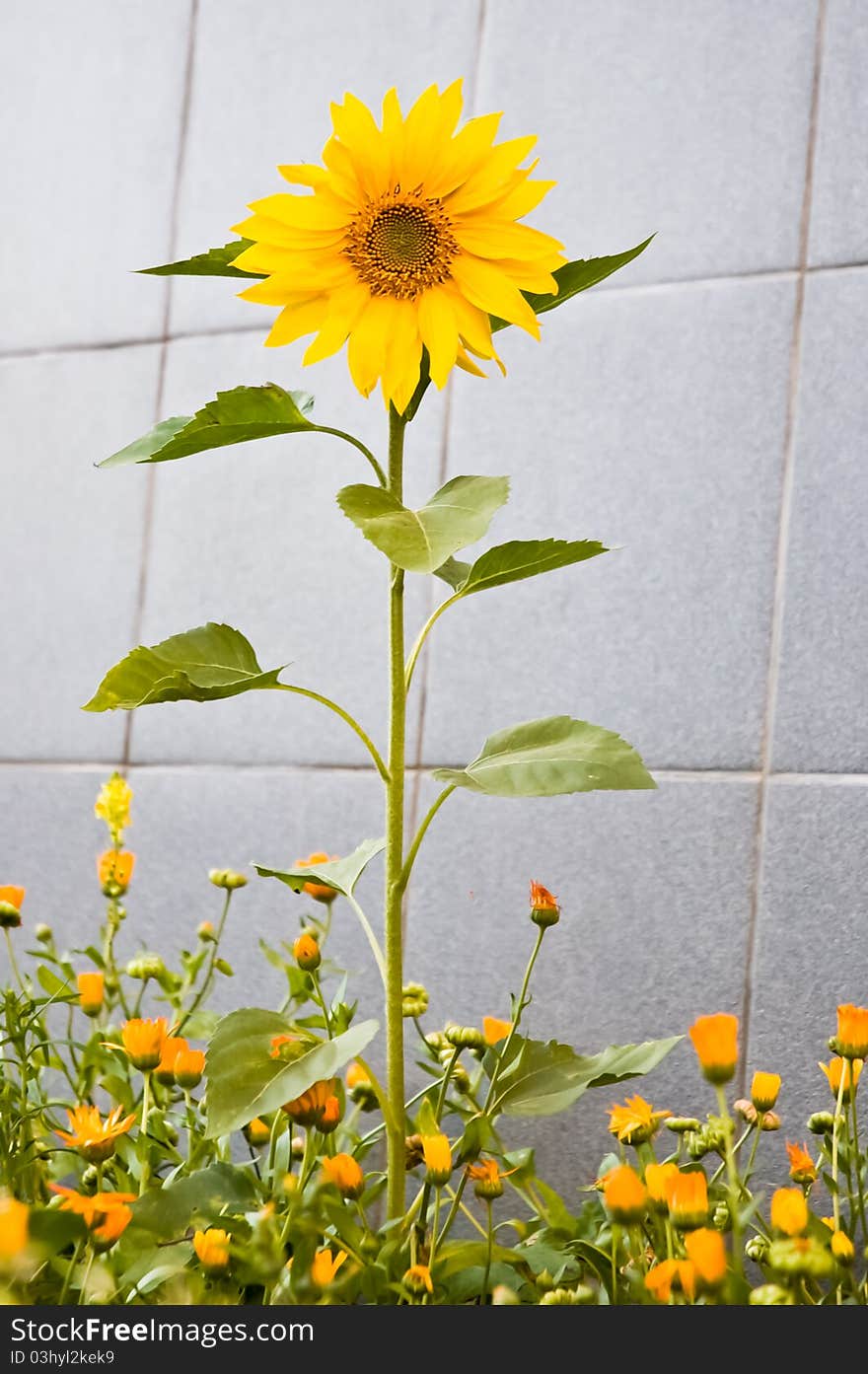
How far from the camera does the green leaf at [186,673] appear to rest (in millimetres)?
699

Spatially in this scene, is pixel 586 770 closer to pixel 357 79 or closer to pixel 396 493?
pixel 396 493

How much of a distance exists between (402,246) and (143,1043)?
18.6 inches

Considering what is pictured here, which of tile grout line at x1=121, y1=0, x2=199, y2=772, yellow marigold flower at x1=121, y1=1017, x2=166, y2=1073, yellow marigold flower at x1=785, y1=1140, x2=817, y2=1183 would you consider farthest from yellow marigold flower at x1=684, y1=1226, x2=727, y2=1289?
tile grout line at x1=121, y1=0, x2=199, y2=772

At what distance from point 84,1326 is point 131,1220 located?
11 cm

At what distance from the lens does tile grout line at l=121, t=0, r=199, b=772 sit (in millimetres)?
1397

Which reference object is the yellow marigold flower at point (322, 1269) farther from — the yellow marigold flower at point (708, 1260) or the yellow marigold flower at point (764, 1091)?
the yellow marigold flower at point (764, 1091)

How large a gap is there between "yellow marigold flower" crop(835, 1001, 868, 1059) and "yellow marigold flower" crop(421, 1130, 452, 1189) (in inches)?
8.7

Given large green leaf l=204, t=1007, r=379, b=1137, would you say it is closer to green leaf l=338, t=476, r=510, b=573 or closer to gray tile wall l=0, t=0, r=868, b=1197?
green leaf l=338, t=476, r=510, b=573

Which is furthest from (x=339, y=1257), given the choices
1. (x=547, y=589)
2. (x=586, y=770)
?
(x=547, y=589)

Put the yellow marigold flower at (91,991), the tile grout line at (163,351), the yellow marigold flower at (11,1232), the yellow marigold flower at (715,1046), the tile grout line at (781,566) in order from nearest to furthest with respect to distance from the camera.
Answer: the yellow marigold flower at (11,1232) → the yellow marigold flower at (715,1046) → the yellow marigold flower at (91,991) → the tile grout line at (781,566) → the tile grout line at (163,351)

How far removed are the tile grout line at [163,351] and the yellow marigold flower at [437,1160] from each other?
747 mm

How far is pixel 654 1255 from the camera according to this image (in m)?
0.77

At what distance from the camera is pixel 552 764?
71 cm

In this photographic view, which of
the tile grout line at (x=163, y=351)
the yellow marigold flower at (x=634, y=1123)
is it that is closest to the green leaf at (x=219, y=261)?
the yellow marigold flower at (x=634, y=1123)
